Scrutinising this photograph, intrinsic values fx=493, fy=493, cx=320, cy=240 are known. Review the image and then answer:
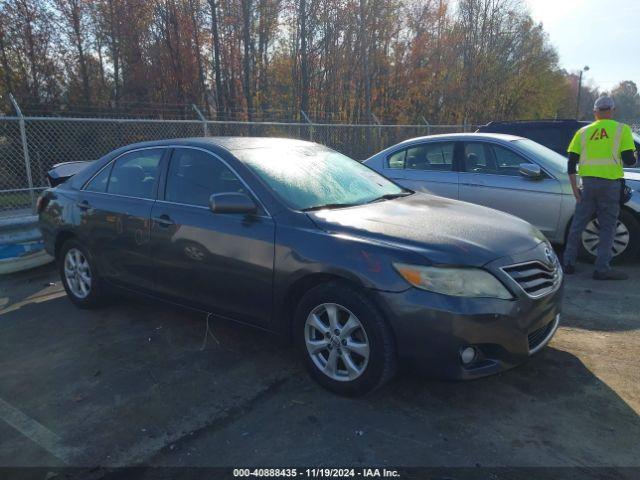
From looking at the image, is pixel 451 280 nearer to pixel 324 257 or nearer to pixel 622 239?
pixel 324 257

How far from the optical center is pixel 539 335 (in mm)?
3115

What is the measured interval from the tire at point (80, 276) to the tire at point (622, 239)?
5352 mm

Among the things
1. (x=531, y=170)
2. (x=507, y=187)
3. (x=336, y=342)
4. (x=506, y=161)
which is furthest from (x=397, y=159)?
(x=336, y=342)

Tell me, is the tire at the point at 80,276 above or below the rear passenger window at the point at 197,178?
below

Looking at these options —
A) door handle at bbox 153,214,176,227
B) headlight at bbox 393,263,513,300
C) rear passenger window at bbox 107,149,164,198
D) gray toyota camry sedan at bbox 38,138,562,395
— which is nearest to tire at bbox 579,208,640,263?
gray toyota camry sedan at bbox 38,138,562,395

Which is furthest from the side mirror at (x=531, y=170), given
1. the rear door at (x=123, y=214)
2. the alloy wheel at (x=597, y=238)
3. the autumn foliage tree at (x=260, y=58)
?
the autumn foliage tree at (x=260, y=58)

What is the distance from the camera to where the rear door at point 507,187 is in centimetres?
601

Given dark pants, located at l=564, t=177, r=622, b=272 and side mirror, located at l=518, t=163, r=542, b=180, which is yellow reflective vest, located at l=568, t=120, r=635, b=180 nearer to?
dark pants, located at l=564, t=177, r=622, b=272

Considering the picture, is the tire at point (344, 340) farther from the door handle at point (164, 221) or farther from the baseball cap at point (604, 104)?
the baseball cap at point (604, 104)

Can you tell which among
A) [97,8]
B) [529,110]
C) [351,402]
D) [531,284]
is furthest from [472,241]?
[529,110]

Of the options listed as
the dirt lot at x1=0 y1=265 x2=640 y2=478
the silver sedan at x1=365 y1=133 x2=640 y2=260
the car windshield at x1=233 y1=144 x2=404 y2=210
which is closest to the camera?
the dirt lot at x1=0 y1=265 x2=640 y2=478

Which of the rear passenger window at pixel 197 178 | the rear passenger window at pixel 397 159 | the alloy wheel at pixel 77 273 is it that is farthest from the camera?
the rear passenger window at pixel 397 159

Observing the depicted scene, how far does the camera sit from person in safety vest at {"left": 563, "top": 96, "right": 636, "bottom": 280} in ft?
17.3

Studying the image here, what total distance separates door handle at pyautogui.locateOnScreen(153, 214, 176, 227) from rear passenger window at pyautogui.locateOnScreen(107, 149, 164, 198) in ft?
0.89
